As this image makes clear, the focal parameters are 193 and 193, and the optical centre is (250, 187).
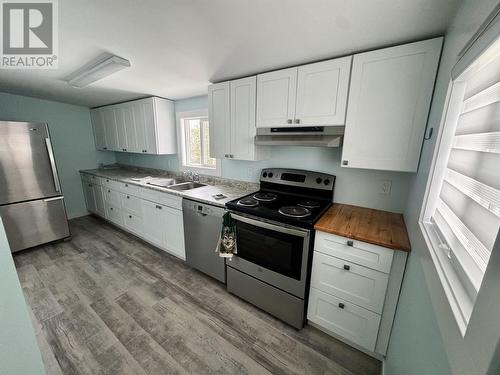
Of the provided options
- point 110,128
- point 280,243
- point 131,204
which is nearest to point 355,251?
point 280,243

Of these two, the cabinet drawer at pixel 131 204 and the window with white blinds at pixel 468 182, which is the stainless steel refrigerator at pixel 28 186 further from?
the window with white blinds at pixel 468 182

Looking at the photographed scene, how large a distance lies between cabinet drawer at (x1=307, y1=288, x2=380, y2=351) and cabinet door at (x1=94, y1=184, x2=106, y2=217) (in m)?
3.91

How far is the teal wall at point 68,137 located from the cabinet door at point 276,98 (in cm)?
405

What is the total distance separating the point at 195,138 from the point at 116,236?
6.99ft

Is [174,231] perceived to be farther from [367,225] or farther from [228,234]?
[367,225]

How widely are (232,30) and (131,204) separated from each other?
2.83 metres

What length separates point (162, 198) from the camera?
2541 millimetres

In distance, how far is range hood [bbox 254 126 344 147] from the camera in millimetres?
1587

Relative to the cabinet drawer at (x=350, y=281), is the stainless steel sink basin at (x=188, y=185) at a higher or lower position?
higher

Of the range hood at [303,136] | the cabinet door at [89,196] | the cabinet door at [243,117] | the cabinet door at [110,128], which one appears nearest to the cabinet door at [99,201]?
the cabinet door at [89,196]

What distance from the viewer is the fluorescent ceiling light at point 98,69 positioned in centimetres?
167

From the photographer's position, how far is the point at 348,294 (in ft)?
4.71

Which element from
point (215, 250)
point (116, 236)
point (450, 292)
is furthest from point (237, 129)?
point (116, 236)

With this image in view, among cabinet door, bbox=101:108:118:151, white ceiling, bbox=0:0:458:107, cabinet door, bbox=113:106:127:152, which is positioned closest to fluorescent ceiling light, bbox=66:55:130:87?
white ceiling, bbox=0:0:458:107
